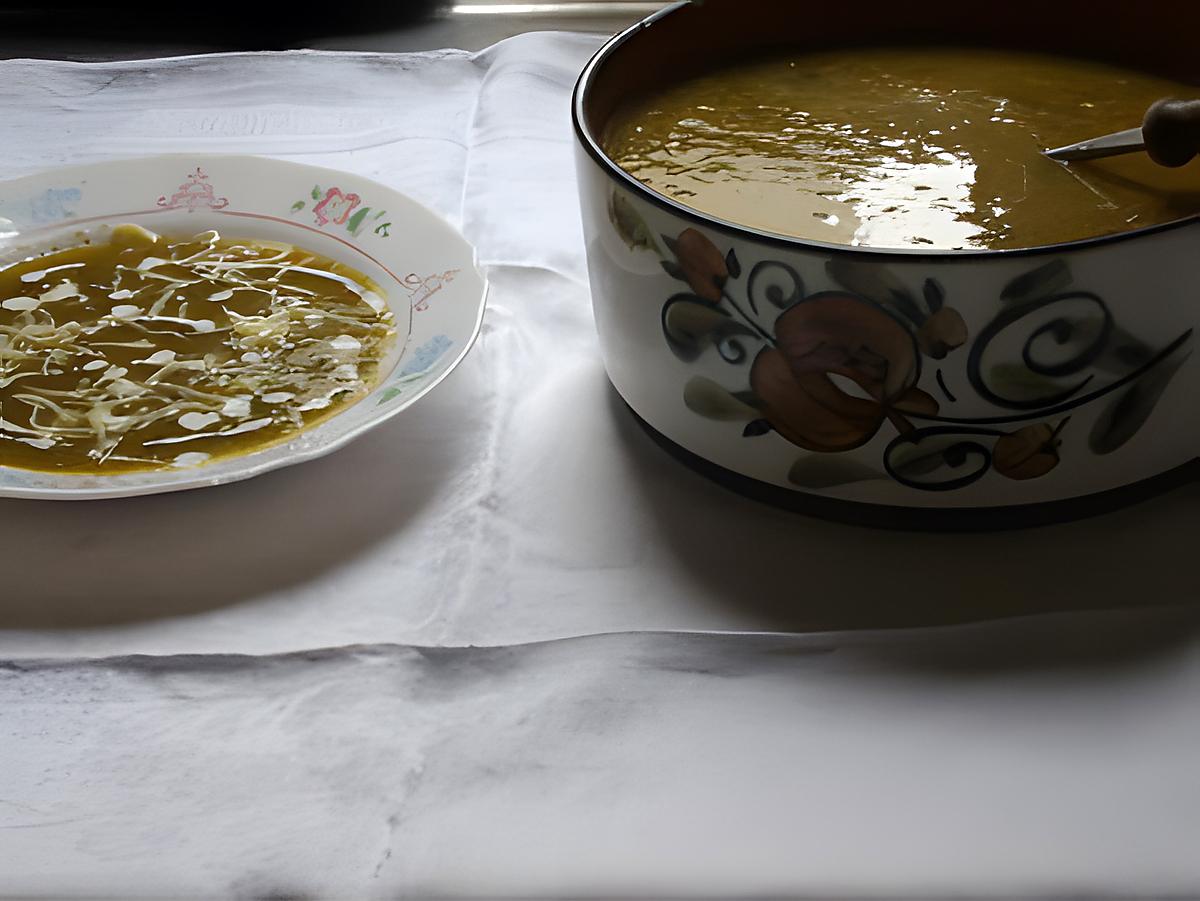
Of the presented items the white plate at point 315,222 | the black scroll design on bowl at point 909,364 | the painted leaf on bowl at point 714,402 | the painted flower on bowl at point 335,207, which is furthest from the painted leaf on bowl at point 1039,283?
the painted flower on bowl at point 335,207

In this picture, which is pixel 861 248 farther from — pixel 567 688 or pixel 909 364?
pixel 567 688

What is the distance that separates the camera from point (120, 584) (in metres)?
0.49

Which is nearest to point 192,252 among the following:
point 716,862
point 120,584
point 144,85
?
point 120,584

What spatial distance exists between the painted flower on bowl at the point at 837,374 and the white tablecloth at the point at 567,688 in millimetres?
65

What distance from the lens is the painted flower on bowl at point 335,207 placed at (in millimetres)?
682

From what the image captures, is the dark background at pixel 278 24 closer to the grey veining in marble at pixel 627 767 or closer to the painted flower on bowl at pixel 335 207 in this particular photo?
the painted flower on bowl at pixel 335 207

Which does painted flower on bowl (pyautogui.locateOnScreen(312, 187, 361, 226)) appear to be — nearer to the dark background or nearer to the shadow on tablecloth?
the shadow on tablecloth

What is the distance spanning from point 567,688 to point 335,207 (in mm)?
358

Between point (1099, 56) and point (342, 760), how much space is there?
1.73 feet

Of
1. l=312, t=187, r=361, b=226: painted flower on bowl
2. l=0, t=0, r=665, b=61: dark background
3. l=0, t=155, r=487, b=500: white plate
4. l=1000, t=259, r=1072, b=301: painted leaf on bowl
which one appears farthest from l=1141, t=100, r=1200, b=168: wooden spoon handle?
l=0, t=0, r=665, b=61: dark background

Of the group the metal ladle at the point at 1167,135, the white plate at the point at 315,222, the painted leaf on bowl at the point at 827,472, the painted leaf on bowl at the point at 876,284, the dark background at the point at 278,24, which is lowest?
the dark background at the point at 278,24

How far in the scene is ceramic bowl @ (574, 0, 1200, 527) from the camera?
1.36 ft

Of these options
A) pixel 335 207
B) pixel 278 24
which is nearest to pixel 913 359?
pixel 335 207

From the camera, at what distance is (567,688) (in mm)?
443
